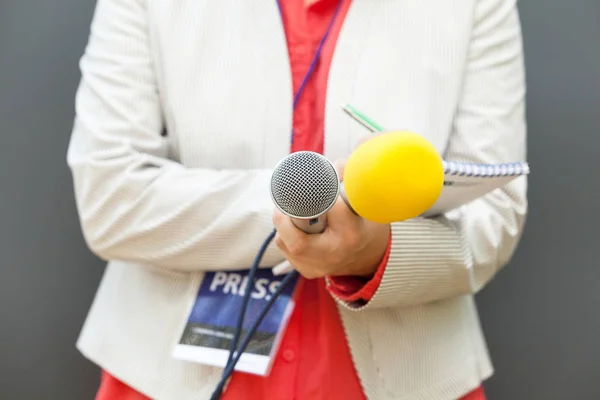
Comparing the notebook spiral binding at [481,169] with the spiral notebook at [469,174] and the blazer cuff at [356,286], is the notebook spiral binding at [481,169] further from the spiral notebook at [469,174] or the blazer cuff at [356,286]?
the blazer cuff at [356,286]

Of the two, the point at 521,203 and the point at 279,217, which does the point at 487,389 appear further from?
the point at 279,217

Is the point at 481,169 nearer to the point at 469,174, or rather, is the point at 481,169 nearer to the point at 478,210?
the point at 469,174

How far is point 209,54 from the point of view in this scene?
110 centimetres

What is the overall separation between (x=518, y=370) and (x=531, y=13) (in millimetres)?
841

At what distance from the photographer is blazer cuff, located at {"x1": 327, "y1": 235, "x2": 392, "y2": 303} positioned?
0.92m

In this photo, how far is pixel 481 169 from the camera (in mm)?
764

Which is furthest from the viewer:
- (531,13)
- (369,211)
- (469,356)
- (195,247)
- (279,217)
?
(531,13)

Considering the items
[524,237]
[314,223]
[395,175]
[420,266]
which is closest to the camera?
[395,175]

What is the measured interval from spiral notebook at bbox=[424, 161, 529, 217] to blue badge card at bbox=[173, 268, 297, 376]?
31cm

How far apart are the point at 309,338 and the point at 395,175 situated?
509 millimetres

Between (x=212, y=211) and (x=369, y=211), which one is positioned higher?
(x=369, y=211)

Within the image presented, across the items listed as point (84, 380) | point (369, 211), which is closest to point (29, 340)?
point (84, 380)

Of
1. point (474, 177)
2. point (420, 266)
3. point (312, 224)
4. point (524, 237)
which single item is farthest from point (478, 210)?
point (524, 237)

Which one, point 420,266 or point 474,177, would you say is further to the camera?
point 420,266
